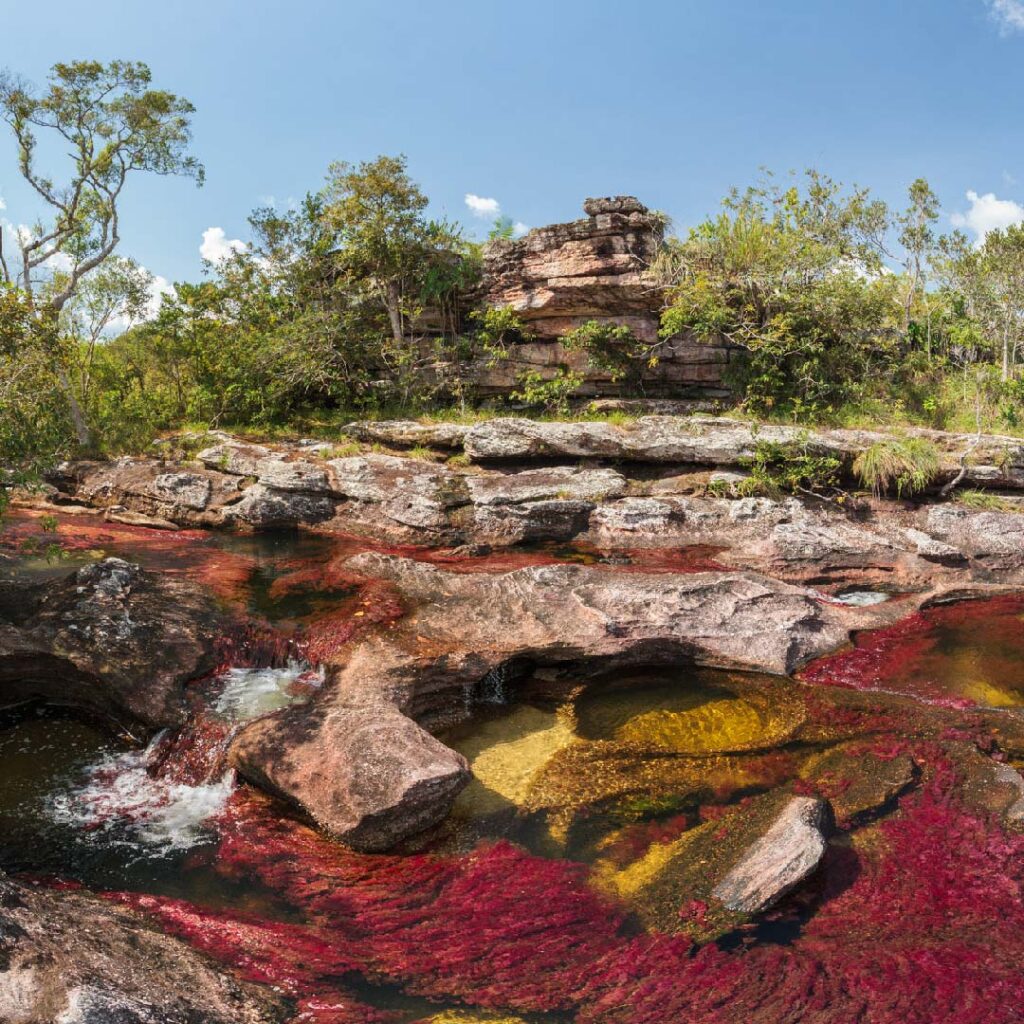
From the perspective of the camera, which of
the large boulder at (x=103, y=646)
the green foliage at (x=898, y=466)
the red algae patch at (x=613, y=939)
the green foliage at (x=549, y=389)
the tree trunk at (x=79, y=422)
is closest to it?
the red algae patch at (x=613, y=939)

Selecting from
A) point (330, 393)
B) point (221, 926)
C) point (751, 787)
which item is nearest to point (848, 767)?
point (751, 787)

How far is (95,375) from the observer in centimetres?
2573

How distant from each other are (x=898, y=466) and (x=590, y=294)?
37.0 feet

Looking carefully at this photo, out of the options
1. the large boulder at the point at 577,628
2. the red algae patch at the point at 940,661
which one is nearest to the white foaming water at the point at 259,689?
the large boulder at the point at 577,628

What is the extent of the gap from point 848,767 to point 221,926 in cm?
711

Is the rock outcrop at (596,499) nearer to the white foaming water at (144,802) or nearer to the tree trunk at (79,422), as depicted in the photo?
the tree trunk at (79,422)

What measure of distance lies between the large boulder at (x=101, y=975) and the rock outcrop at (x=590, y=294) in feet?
70.2

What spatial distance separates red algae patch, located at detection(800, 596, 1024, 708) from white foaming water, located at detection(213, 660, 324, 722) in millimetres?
7678

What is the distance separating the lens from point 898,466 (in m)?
17.3

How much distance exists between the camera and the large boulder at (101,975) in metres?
4.21

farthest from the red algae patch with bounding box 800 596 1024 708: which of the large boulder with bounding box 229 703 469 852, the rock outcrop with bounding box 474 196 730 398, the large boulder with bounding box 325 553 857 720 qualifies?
the rock outcrop with bounding box 474 196 730 398

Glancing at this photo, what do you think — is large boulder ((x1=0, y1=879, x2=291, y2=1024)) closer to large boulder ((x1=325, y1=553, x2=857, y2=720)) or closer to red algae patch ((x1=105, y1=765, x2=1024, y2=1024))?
red algae patch ((x1=105, y1=765, x2=1024, y2=1024))

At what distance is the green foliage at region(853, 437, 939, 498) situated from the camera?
676 inches

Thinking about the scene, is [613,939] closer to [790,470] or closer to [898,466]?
[790,470]
